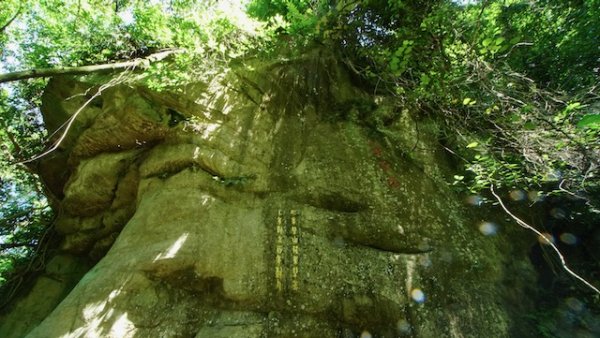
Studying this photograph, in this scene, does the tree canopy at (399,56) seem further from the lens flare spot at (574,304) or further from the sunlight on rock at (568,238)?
the lens flare spot at (574,304)

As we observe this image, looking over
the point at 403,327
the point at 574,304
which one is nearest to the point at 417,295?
the point at 403,327

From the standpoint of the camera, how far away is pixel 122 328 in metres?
4.83

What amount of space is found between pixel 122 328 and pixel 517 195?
7.83m

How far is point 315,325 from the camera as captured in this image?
204 inches

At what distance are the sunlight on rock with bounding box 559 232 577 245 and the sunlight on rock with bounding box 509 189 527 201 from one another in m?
1.42

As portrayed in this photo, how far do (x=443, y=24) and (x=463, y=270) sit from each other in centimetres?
416

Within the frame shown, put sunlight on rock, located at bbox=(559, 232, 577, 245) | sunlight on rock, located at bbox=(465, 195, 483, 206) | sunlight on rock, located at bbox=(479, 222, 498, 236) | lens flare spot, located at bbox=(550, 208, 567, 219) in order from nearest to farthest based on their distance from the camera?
sunlight on rock, located at bbox=(479, 222, 498, 236), sunlight on rock, located at bbox=(465, 195, 483, 206), lens flare spot, located at bbox=(550, 208, 567, 219), sunlight on rock, located at bbox=(559, 232, 577, 245)

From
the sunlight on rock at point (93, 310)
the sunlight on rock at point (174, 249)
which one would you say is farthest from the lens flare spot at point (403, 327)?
the sunlight on rock at point (93, 310)

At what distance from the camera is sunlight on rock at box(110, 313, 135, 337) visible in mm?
4771

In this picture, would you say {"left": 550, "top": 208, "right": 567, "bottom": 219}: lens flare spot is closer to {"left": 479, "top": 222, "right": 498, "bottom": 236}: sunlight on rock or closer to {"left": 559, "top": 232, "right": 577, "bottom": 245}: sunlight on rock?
{"left": 559, "top": 232, "right": 577, "bottom": 245}: sunlight on rock

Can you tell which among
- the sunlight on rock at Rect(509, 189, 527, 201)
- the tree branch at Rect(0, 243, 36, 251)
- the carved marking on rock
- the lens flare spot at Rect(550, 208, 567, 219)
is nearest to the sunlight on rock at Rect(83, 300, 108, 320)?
the carved marking on rock

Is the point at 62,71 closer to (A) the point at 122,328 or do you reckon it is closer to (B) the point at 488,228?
(A) the point at 122,328

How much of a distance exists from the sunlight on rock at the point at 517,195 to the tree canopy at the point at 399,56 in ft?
0.40

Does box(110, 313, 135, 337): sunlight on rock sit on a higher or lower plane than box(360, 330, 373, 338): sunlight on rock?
higher
